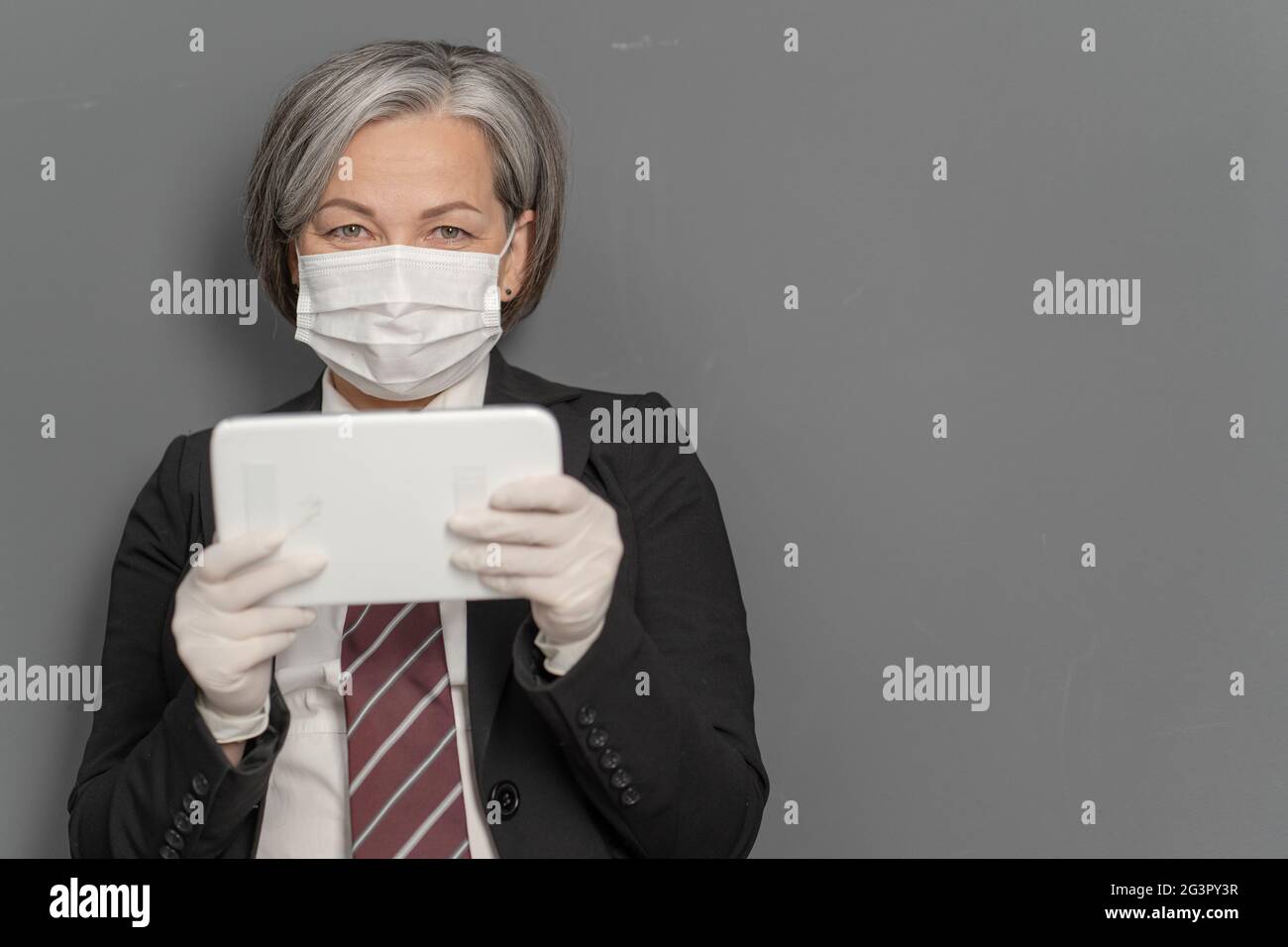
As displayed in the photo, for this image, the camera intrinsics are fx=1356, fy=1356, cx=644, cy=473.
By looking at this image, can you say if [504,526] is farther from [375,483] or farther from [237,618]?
[237,618]

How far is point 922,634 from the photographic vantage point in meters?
1.76

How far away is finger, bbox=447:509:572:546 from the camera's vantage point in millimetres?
1178

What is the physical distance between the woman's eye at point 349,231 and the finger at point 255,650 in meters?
0.44

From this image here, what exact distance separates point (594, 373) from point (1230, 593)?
0.87 metres

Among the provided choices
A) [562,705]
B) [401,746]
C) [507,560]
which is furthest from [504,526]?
[401,746]

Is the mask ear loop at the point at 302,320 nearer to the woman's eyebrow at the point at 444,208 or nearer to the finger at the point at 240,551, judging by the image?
the woman's eyebrow at the point at 444,208

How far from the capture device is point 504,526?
1.18 m

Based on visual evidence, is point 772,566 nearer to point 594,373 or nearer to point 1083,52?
point 594,373

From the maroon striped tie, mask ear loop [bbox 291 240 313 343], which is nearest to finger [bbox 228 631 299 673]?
the maroon striped tie

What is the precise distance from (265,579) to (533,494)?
0.25 metres

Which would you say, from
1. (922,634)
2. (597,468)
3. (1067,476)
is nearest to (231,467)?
(597,468)

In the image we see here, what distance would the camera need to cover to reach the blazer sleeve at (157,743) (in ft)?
4.16

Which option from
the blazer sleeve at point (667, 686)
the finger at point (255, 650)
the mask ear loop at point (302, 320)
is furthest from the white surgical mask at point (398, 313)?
the finger at point (255, 650)
